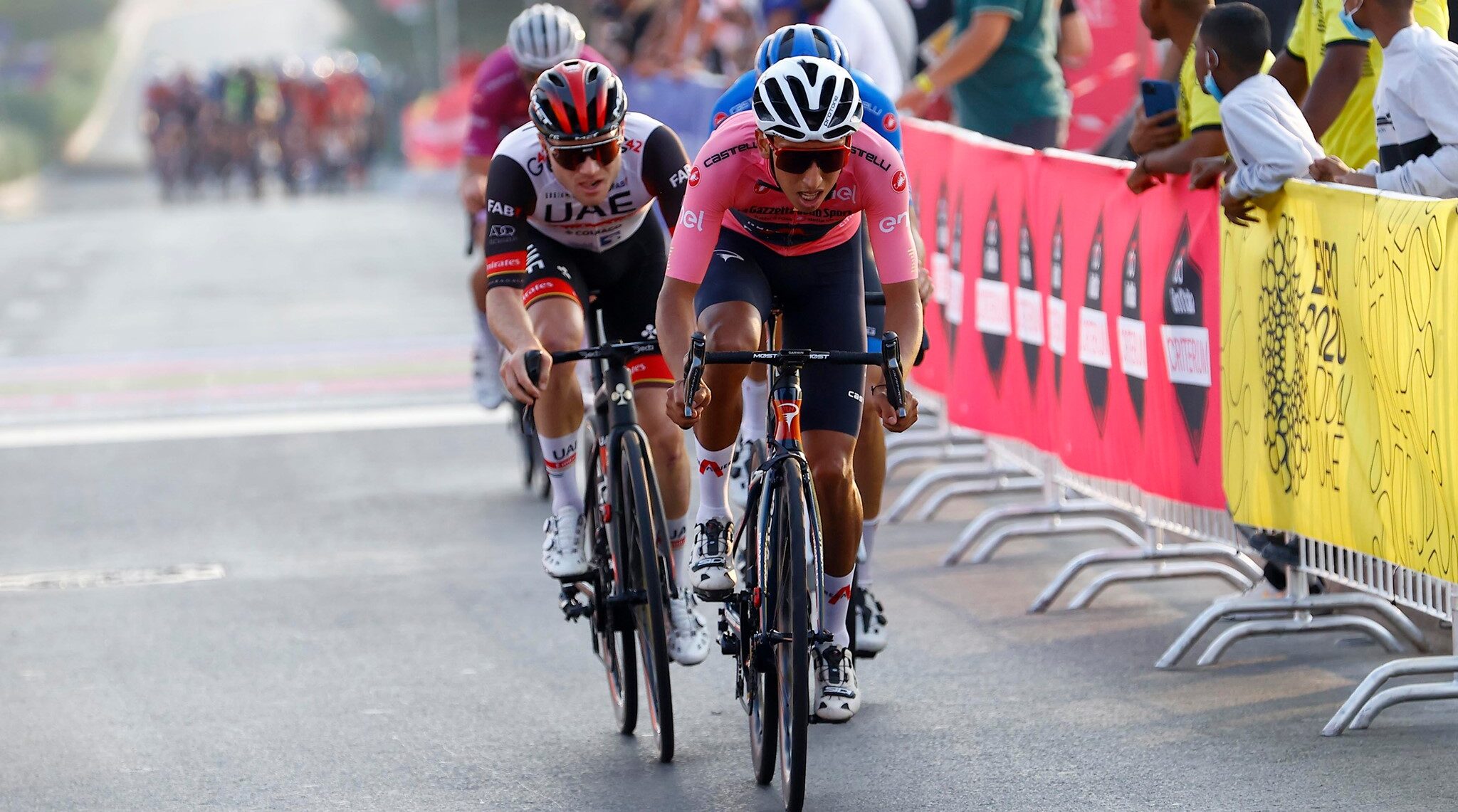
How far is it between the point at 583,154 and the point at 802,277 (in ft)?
2.50

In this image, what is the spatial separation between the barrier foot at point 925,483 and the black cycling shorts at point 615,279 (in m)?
3.33

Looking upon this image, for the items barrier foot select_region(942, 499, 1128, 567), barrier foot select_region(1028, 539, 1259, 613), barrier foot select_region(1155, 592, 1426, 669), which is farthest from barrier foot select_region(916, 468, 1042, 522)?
barrier foot select_region(1155, 592, 1426, 669)

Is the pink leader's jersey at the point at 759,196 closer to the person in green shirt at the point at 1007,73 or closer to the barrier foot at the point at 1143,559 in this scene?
the barrier foot at the point at 1143,559

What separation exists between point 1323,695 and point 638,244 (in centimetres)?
259

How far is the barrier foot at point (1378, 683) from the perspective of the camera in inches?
251

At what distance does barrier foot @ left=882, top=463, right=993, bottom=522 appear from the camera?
1045cm

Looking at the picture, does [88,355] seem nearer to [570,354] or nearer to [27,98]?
[570,354]

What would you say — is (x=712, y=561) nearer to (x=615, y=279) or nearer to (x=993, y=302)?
(x=615, y=279)

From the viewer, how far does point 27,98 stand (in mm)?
82688

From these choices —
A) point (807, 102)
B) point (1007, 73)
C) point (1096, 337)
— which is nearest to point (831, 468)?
point (807, 102)

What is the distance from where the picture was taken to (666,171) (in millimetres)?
6934

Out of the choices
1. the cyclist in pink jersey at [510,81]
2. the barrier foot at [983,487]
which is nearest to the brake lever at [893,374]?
the cyclist in pink jersey at [510,81]

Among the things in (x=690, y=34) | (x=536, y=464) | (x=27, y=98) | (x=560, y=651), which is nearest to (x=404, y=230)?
(x=690, y=34)

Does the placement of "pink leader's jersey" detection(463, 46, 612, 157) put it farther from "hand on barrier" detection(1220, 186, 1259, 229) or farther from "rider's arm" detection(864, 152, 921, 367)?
"rider's arm" detection(864, 152, 921, 367)
